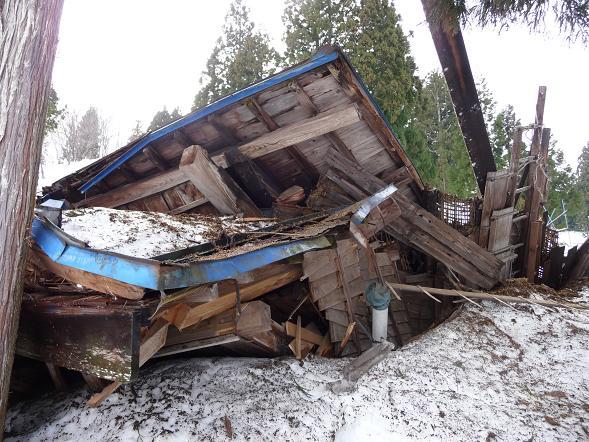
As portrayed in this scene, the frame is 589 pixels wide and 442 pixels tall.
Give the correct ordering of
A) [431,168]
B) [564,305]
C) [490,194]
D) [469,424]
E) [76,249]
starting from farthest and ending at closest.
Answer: [431,168] < [490,194] < [564,305] < [469,424] < [76,249]

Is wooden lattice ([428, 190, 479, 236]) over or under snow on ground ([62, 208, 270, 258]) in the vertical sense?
over

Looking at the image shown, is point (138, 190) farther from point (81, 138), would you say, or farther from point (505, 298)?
point (81, 138)

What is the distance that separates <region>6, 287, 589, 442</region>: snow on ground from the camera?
9.75 ft

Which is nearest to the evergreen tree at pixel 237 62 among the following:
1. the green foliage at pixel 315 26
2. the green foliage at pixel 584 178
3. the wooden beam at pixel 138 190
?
the green foliage at pixel 315 26

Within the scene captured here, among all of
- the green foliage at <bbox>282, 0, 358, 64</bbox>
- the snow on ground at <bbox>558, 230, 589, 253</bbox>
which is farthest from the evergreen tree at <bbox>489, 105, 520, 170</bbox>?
the green foliage at <bbox>282, 0, 358, 64</bbox>

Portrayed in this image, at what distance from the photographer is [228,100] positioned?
474 cm

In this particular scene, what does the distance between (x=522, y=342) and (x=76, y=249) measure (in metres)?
5.08

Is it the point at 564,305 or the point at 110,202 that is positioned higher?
the point at 110,202

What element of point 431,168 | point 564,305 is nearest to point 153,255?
point 564,305

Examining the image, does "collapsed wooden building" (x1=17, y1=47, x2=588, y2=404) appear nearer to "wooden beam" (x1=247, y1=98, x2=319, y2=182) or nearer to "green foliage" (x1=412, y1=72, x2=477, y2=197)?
"wooden beam" (x1=247, y1=98, x2=319, y2=182)

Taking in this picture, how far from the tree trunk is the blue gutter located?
21 cm

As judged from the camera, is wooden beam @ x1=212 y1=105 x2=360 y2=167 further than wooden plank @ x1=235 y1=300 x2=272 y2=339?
Yes

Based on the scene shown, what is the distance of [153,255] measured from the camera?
289 cm

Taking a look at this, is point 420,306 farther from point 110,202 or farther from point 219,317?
point 110,202
